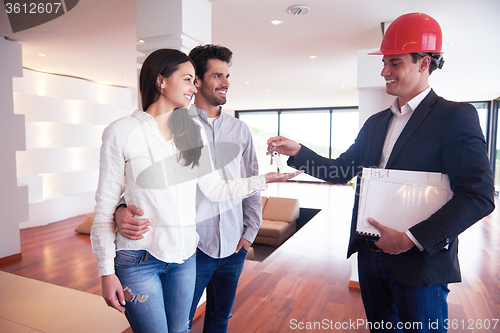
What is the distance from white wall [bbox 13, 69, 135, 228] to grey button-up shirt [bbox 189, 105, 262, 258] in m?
5.13

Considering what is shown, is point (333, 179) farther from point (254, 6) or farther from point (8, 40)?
point (8, 40)

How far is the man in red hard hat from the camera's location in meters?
0.99

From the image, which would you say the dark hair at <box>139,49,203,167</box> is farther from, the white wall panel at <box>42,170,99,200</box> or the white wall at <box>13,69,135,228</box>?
the white wall panel at <box>42,170,99,200</box>

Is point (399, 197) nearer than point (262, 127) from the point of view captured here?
Yes

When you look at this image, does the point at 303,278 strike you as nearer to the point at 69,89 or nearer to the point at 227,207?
the point at 227,207

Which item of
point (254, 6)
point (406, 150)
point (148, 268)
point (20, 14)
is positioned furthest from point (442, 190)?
point (20, 14)

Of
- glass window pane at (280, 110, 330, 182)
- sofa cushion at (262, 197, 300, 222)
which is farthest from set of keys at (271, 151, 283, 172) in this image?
glass window pane at (280, 110, 330, 182)

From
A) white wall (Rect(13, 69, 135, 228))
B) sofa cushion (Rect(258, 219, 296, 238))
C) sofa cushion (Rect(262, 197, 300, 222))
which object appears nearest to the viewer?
white wall (Rect(13, 69, 135, 228))

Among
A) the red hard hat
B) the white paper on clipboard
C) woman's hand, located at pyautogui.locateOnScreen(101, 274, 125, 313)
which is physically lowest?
woman's hand, located at pyautogui.locateOnScreen(101, 274, 125, 313)

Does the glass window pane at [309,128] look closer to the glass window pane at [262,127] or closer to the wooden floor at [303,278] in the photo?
the glass window pane at [262,127]

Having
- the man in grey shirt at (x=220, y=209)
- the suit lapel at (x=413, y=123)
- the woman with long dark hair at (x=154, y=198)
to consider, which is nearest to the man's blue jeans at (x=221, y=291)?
the man in grey shirt at (x=220, y=209)

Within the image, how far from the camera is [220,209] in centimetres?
149

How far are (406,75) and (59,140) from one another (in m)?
6.26

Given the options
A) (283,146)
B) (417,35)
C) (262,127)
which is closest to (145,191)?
(283,146)
